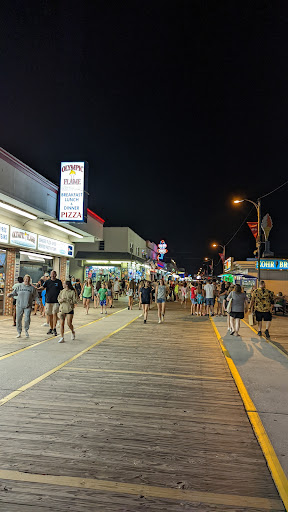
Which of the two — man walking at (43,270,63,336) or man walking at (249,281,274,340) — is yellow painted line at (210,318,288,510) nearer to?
man walking at (249,281,274,340)

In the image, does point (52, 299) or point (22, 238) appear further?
point (22, 238)

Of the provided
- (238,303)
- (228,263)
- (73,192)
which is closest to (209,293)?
(238,303)

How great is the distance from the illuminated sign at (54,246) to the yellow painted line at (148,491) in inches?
628

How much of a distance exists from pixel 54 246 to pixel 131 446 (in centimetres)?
1773

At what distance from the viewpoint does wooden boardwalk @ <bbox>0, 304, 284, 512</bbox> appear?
2.95 metres

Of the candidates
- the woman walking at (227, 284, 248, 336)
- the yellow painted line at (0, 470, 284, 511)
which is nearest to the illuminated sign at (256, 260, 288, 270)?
the woman walking at (227, 284, 248, 336)

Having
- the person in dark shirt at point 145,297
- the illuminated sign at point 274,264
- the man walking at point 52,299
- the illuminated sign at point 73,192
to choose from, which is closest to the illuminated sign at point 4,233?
the illuminated sign at point 73,192

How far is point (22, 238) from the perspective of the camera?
16.4m

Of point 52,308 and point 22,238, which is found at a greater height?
point 22,238

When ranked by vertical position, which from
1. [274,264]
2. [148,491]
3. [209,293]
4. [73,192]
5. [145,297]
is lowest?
[148,491]

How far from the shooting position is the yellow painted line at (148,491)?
9.56 ft

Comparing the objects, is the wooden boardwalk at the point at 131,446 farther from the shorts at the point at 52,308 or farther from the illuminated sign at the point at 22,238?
the illuminated sign at the point at 22,238

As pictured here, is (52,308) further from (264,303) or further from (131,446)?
(131,446)

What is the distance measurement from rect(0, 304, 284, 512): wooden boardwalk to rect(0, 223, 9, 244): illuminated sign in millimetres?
9370
